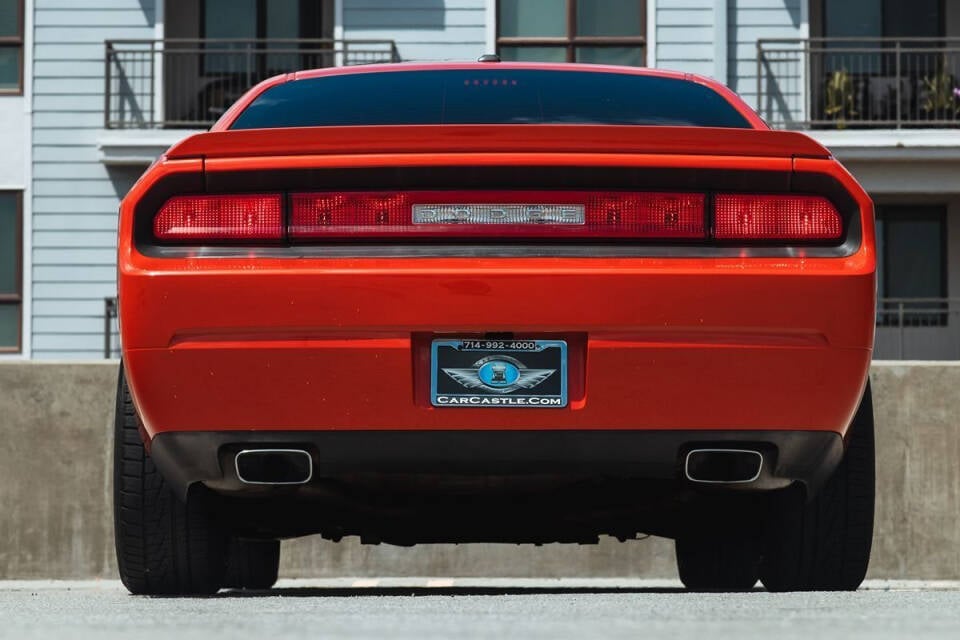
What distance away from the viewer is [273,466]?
15.8 feet

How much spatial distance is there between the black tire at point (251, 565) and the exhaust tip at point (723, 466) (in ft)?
8.86

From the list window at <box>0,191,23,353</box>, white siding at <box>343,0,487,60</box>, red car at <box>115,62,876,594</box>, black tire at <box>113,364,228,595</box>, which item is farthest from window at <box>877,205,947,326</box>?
red car at <box>115,62,876,594</box>

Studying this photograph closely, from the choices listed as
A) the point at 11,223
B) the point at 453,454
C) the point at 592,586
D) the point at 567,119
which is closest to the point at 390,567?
the point at 592,586

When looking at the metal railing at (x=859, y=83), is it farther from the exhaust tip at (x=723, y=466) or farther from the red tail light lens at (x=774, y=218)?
the exhaust tip at (x=723, y=466)

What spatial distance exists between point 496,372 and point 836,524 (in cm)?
145

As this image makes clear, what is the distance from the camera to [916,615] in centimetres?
458

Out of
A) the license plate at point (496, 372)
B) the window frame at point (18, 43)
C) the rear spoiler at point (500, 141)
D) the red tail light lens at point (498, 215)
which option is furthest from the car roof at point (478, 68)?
the window frame at point (18, 43)

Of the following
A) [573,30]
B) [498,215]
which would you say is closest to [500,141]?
[498,215]

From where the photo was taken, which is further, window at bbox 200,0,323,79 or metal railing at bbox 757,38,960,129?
window at bbox 200,0,323,79

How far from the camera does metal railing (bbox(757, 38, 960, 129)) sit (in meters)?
20.1

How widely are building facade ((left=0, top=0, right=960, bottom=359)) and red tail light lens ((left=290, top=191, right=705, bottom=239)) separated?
50.5 feet

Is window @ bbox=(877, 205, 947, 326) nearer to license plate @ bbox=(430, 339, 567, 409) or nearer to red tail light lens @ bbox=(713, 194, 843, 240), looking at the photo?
red tail light lens @ bbox=(713, 194, 843, 240)

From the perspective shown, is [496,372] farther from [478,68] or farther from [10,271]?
[10,271]

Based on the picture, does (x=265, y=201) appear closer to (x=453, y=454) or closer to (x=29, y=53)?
(x=453, y=454)
